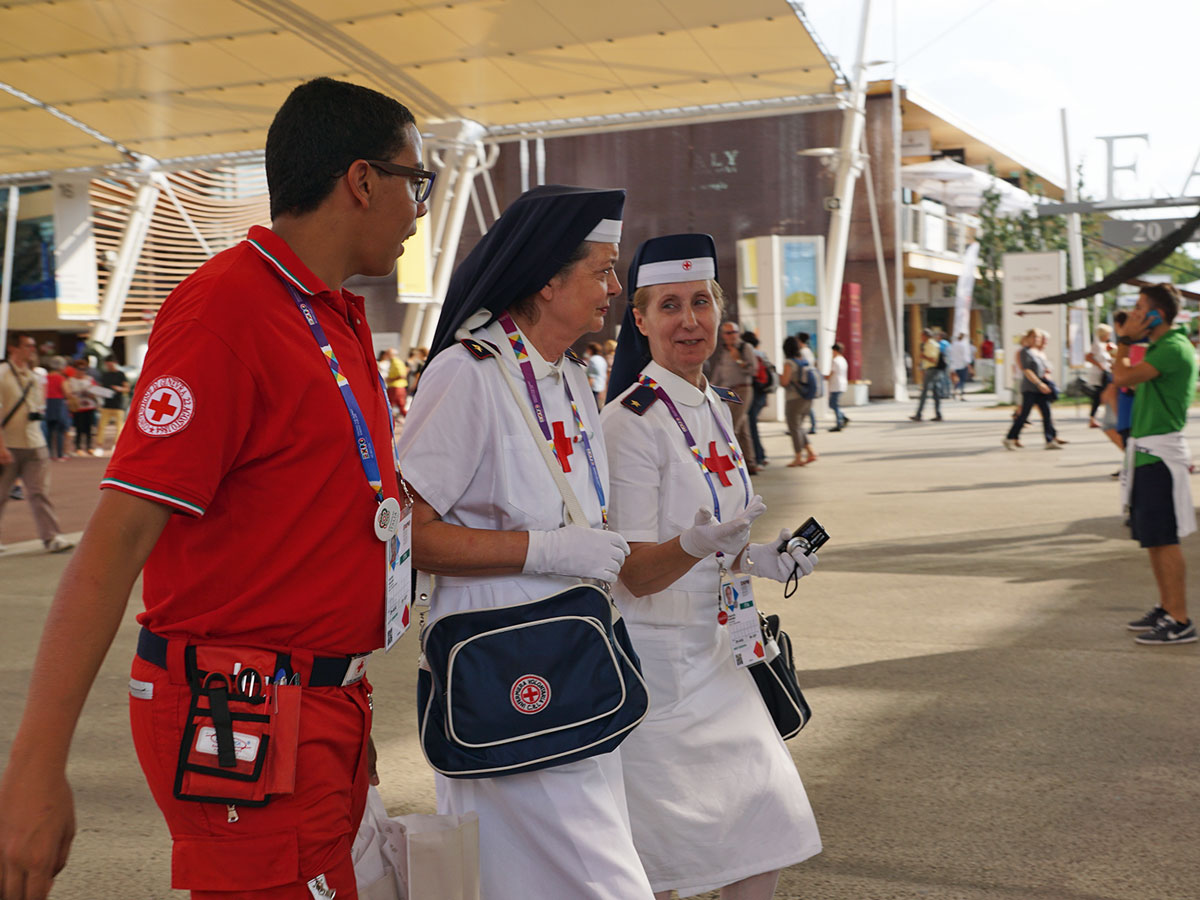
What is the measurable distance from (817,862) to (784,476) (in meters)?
12.0

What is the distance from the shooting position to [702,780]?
2924 mm

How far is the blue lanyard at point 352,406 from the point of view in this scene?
1.86m

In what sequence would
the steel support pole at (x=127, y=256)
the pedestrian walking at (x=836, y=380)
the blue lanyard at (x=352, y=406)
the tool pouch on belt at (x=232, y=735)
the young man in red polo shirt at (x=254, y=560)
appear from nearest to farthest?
the young man in red polo shirt at (x=254, y=560), the tool pouch on belt at (x=232, y=735), the blue lanyard at (x=352, y=406), the pedestrian walking at (x=836, y=380), the steel support pole at (x=127, y=256)

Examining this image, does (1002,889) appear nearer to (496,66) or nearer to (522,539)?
(522,539)

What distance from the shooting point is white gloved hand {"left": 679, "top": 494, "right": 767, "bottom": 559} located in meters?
2.68

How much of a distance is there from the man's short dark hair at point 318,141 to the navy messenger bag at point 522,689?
31.9 inches

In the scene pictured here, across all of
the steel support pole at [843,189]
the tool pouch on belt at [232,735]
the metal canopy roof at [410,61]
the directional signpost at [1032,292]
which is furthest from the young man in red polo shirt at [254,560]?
the directional signpost at [1032,292]

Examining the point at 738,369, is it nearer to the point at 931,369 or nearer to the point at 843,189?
the point at 931,369

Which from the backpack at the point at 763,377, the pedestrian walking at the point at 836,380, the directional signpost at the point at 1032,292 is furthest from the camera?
the directional signpost at the point at 1032,292

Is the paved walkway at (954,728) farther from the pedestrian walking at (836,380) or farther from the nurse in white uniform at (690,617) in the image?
the pedestrian walking at (836,380)

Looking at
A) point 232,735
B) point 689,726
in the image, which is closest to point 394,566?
point 232,735

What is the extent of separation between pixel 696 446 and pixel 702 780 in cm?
83

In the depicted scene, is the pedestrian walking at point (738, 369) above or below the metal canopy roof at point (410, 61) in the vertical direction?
below

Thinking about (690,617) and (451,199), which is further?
(451,199)
